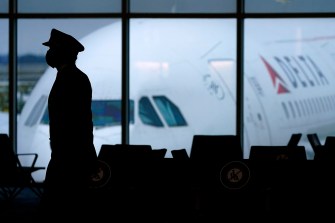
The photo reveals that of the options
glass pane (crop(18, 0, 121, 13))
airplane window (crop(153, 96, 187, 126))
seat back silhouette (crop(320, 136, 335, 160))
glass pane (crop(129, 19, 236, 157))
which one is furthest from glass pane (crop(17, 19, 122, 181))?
seat back silhouette (crop(320, 136, 335, 160))

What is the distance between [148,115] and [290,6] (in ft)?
7.50

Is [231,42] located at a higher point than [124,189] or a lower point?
higher

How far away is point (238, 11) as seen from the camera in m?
8.62

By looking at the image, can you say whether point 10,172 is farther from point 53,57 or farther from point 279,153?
point 53,57

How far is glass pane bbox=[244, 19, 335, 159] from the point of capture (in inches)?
362

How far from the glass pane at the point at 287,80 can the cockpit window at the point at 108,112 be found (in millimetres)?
1663

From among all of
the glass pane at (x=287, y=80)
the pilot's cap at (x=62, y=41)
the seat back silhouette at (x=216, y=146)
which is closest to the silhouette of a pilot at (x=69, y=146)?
the pilot's cap at (x=62, y=41)

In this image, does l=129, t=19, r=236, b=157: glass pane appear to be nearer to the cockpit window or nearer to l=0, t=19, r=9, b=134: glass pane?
the cockpit window

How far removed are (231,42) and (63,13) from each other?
2.15 metres

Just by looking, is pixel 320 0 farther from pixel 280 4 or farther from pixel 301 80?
pixel 301 80

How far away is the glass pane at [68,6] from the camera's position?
8.76 metres

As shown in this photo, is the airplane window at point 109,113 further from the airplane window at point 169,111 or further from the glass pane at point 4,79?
the glass pane at point 4,79

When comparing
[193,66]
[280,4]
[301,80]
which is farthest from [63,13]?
[301,80]

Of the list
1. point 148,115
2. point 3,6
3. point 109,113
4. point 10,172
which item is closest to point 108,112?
point 109,113
